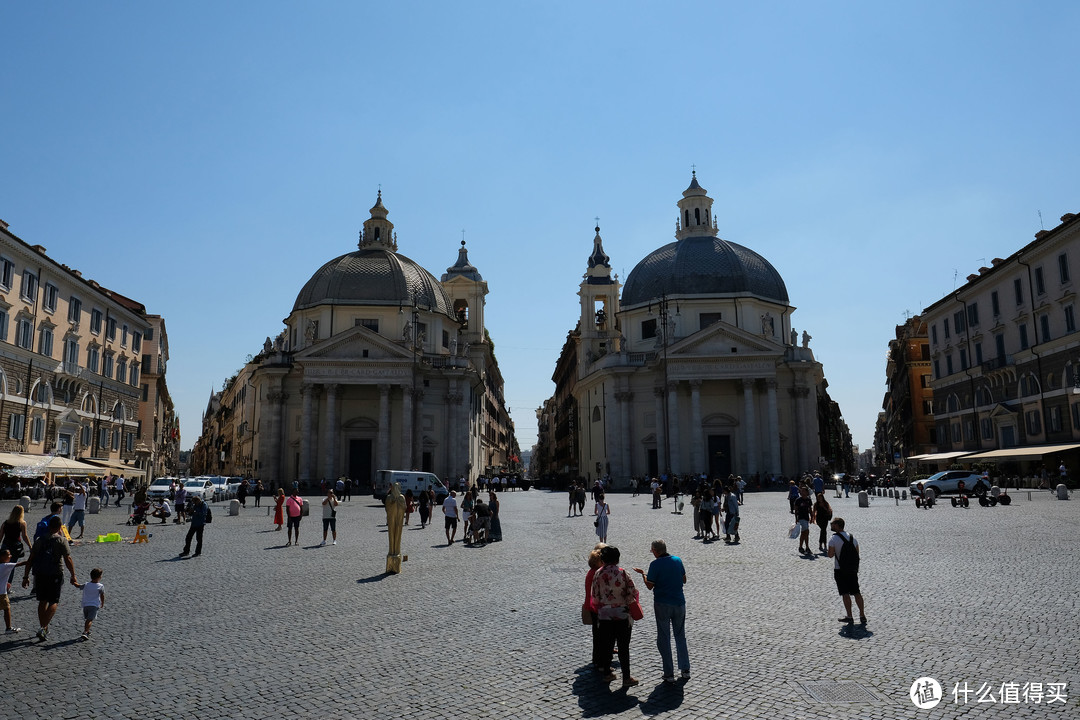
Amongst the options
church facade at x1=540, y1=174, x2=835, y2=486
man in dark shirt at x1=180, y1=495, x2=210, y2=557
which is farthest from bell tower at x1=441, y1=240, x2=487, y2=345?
man in dark shirt at x1=180, y1=495, x2=210, y2=557

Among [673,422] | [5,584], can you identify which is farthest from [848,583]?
[673,422]

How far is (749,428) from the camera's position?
57062 millimetres

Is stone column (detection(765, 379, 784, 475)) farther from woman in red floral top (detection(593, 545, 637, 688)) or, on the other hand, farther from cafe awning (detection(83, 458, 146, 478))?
woman in red floral top (detection(593, 545, 637, 688))

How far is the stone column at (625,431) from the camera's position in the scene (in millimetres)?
59812

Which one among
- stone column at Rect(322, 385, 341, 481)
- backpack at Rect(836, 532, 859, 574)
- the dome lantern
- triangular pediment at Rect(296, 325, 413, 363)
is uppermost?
the dome lantern

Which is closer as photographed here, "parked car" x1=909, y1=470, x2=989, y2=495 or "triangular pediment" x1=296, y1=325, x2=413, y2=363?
"parked car" x1=909, y1=470, x2=989, y2=495

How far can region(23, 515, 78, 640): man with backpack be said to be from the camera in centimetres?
995

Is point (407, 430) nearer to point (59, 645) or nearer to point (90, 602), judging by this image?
point (90, 602)

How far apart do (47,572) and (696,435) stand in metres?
50.2

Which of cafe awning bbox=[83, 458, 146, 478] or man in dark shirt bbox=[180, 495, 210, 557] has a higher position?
cafe awning bbox=[83, 458, 146, 478]

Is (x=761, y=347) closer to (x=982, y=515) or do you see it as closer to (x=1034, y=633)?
(x=982, y=515)

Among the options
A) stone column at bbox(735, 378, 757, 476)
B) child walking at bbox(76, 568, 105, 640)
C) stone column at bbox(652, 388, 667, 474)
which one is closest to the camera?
child walking at bbox(76, 568, 105, 640)

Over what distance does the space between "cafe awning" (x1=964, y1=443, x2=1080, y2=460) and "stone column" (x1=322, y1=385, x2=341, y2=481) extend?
4189cm

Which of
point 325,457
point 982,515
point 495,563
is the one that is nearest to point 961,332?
point 982,515
